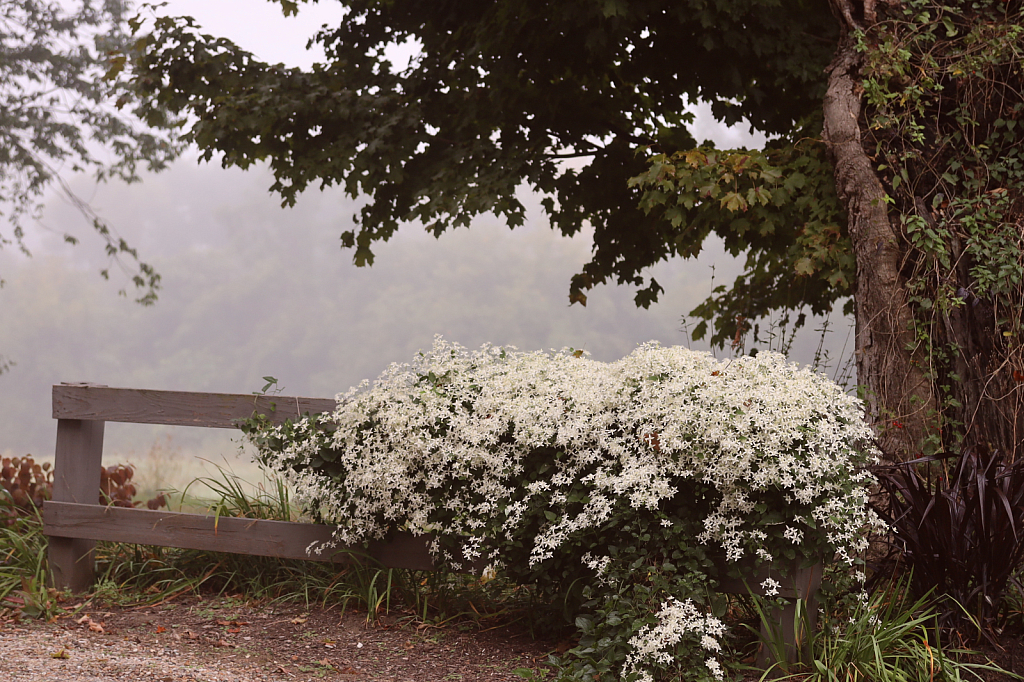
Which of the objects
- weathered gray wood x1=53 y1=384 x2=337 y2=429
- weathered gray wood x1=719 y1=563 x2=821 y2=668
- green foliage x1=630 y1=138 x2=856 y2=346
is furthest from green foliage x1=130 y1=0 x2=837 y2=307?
weathered gray wood x1=719 y1=563 x2=821 y2=668

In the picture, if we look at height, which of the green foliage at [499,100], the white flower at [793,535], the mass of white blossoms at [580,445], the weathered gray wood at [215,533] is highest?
the green foliage at [499,100]

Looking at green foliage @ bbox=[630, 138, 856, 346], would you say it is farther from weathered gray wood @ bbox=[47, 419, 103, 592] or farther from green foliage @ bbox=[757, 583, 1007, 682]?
weathered gray wood @ bbox=[47, 419, 103, 592]

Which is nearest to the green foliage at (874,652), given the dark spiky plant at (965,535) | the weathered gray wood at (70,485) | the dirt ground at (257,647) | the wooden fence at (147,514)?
the dark spiky plant at (965,535)

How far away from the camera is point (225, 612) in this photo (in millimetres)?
4492

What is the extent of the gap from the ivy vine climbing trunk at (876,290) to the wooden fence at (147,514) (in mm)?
3072

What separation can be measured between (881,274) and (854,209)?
0.54 meters

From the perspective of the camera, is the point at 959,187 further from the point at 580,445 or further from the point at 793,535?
the point at 580,445

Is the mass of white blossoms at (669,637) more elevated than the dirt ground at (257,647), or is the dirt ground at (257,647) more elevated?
the mass of white blossoms at (669,637)

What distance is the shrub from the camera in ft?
10.8

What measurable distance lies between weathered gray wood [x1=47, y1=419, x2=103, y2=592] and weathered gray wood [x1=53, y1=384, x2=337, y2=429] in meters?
0.11

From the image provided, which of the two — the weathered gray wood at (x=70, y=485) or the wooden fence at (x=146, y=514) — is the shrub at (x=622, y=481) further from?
the weathered gray wood at (x=70, y=485)

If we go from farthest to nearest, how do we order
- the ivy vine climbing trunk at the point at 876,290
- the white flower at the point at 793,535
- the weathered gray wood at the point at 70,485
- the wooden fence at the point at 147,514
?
the ivy vine climbing trunk at the point at 876,290 → the weathered gray wood at the point at 70,485 → the wooden fence at the point at 147,514 → the white flower at the point at 793,535

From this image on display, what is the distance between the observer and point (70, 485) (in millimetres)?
4926

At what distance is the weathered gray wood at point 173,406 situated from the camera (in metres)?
4.48
